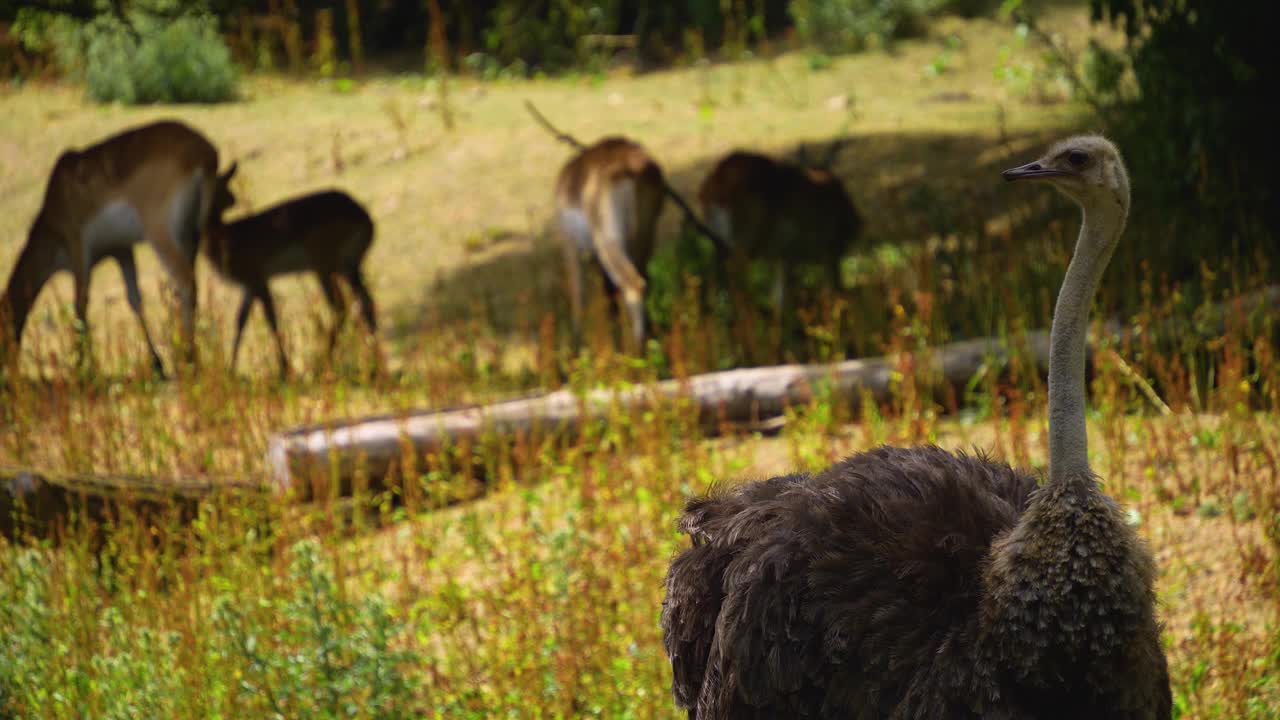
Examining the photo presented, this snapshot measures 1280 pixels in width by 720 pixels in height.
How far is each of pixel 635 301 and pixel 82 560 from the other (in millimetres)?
4187

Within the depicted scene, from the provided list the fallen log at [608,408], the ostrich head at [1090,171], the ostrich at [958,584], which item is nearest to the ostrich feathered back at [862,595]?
the ostrich at [958,584]

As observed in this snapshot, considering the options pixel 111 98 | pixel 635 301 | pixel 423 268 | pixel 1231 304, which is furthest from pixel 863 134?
pixel 111 98

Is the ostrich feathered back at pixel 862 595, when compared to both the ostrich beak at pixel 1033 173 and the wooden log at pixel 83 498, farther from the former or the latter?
the wooden log at pixel 83 498

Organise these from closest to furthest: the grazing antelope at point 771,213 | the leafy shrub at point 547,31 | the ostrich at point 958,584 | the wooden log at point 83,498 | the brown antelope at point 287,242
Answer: the ostrich at point 958,584 < the wooden log at point 83,498 < the grazing antelope at point 771,213 < the brown antelope at point 287,242 < the leafy shrub at point 547,31

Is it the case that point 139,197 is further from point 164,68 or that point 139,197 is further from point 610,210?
point 164,68

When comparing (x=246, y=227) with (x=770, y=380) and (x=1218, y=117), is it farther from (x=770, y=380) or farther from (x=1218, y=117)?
(x=1218, y=117)

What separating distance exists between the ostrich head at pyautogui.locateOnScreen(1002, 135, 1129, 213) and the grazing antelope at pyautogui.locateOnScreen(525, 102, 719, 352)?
6028 millimetres

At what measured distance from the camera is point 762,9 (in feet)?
59.8

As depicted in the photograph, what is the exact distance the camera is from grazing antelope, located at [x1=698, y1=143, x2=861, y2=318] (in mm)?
9172

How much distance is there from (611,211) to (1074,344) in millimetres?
6401

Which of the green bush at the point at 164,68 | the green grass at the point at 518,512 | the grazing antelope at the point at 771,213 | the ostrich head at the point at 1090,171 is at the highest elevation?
the ostrich head at the point at 1090,171

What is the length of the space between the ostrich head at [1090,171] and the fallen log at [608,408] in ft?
10.6

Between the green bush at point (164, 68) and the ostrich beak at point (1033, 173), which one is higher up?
the ostrich beak at point (1033, 173)

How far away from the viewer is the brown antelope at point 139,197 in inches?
381
